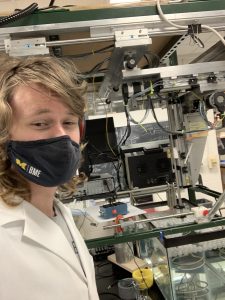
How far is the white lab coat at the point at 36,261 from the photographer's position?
0.80 m

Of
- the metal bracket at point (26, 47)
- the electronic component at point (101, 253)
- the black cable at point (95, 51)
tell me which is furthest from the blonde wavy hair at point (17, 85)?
the electronic component at point (101, 253)

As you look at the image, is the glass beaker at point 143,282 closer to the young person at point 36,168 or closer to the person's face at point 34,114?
the young person at point 36,168

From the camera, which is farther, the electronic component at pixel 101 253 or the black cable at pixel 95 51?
the electronic component at pixel 101 253

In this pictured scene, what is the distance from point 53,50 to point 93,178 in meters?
0.94

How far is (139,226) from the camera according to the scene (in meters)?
1.40

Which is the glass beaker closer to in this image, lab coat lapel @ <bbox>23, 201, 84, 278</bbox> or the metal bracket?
lab coat lapel @ <bbox>23, 201, 84, 278</bbox>

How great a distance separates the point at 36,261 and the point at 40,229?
109 millimetres

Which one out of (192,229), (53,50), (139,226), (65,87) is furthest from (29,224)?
(53,50)

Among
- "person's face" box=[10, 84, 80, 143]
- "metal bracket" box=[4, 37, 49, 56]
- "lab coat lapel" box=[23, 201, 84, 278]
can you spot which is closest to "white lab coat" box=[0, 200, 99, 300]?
"lab coat lapel" box=[23, 201, 84, 278]

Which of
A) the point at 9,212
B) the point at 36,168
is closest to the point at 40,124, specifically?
the point at 36,168

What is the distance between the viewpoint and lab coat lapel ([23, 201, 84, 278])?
898mm

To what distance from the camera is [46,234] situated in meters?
0.94

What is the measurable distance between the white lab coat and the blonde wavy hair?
0.05 m

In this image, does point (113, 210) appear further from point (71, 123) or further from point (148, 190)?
point (71, 123)
